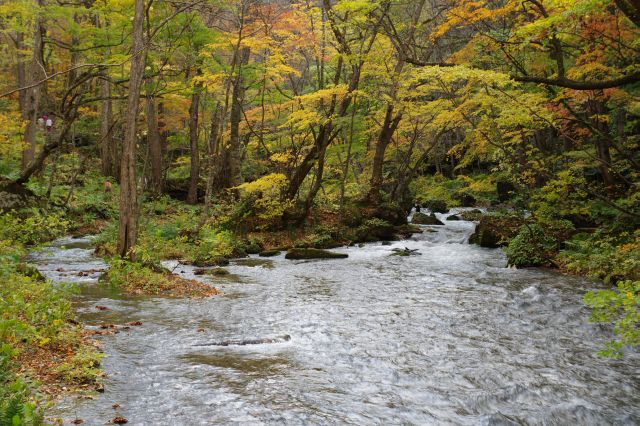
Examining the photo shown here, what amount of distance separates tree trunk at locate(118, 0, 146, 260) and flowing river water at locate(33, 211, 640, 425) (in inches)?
43.9

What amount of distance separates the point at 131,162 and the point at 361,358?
286 inches

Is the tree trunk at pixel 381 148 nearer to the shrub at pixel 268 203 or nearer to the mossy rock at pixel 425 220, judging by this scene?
the mossy rock at pixel 425 220

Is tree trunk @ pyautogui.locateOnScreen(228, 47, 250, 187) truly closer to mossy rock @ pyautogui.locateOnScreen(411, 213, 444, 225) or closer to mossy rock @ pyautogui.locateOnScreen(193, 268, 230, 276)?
mossy rock @ pyautogui.locateOnScreen(411, 213, 444, 225)

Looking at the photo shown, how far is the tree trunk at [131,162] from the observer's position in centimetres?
1090

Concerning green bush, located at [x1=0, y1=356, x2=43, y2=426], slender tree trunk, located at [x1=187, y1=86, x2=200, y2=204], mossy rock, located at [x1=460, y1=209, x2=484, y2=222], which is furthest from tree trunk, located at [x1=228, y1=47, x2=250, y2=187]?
green bush, located at [x1=0, y1=356, x2=43, y2=426]

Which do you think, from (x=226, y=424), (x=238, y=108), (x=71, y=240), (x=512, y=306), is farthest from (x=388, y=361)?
(x=238, y=108)

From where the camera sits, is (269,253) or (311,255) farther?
(269,253)

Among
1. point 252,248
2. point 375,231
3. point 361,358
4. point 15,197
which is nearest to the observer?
point 361,358

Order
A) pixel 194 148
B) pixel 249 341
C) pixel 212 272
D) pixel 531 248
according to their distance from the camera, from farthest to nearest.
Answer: pixel 194 148 → pixel 531 248 → pixel 212 272 → pixel 249 341

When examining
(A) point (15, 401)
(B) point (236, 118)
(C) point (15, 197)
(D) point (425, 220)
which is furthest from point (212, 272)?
(D) point (425, 220)

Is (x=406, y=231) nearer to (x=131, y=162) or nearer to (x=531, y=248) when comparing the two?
(x=531, y=248)

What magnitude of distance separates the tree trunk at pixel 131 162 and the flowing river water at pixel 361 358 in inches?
43.9

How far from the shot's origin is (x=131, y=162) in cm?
1102

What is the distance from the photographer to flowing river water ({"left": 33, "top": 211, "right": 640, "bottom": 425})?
4734 mm
